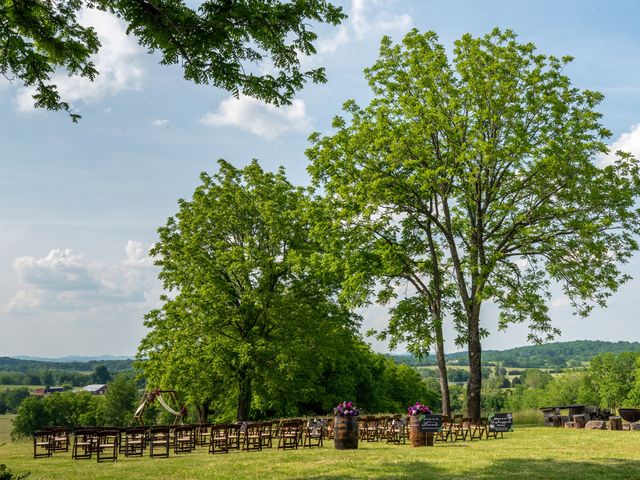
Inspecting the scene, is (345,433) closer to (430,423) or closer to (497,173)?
(430,423)

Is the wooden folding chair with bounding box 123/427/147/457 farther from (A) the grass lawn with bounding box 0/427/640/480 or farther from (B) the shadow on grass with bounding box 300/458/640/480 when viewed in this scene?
(B) the shadow on grass with bounding box 300/458/640/480

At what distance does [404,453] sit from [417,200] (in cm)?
1401

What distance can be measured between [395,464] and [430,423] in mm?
5650

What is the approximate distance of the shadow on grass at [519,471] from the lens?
11195 mm

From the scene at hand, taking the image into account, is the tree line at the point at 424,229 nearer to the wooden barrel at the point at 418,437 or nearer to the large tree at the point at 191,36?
the wooden barrel at the point at 418,437

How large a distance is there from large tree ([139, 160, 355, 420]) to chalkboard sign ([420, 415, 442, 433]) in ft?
38.8

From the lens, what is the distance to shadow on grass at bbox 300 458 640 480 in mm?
11195

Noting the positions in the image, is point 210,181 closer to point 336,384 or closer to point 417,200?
point 417,200

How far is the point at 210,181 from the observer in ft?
114

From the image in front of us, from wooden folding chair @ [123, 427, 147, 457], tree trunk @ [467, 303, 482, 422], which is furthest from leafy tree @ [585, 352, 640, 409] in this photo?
wooden folding chair @ [123, 427, 147, 457]

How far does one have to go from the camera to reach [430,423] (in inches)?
736

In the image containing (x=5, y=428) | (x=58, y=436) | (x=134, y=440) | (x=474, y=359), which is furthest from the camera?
(x=5, y=428)

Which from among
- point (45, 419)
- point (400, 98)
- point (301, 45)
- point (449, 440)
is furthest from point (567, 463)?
point (45, 419)

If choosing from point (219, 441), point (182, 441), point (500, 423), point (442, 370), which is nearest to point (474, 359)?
point (442, 370)
